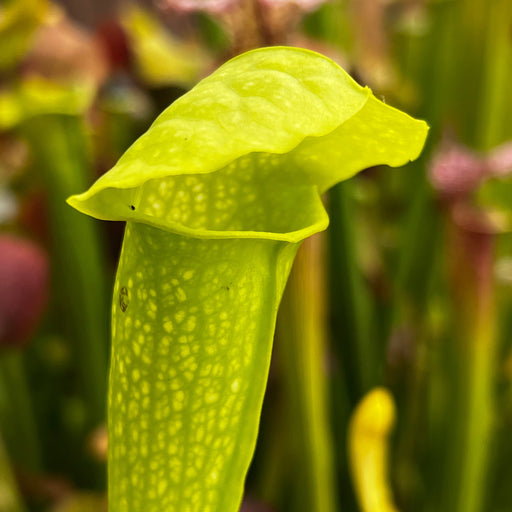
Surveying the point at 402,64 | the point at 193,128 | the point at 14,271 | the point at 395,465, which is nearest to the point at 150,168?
the point at 193,128

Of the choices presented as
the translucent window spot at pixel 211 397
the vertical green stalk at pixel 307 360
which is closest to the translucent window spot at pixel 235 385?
the translucent window spot at pixel 211 397

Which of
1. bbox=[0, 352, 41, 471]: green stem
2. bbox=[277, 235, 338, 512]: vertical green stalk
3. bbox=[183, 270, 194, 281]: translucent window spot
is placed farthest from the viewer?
bbox=[0, 352, 41, 471]: green stem

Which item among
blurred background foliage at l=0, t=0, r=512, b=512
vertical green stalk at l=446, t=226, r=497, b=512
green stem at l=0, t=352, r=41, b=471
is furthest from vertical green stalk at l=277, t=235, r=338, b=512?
green stem at l=0, t=352, r=41, b=471

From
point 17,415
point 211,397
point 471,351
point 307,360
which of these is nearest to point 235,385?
point 211,397

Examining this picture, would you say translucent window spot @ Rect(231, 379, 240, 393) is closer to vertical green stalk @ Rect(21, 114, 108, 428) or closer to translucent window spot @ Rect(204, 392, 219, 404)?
translucent window spot @ Rect(204, 392, 219, 404)

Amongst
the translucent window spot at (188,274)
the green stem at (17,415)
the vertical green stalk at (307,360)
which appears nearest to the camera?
the translucent window spot at (188,274)

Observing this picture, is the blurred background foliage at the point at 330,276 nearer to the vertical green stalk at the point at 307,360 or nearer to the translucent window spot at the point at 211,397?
the vertical green stalk at the point at 307,360
